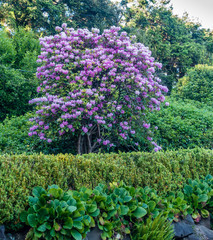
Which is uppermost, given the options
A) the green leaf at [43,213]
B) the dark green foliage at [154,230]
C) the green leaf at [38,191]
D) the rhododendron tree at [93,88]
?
the rhododendron tree at [93,88]

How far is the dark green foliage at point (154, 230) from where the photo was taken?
304 centimetres

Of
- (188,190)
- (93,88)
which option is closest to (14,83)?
(93,88)

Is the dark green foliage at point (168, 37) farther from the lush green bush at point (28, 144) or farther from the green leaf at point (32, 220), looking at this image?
the green leaf at point (32, 220)

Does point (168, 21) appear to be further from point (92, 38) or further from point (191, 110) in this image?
point (92, 38)

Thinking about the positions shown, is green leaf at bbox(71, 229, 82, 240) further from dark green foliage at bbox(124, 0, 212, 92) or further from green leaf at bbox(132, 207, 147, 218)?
dark green foliage at bbox(124, 0, 212, 92)

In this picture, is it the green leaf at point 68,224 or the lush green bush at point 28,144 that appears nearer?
the green leaf at point 68,224

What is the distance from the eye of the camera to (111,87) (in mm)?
5375

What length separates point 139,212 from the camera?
3117mm

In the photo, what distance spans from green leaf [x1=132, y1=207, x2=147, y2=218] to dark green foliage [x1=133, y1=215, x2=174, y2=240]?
0.35 ft

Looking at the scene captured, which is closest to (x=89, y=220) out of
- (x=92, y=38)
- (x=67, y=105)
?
(x=67, y=105)

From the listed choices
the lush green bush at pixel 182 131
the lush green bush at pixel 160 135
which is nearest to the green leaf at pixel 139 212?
the lush green bush at pixel 160 135

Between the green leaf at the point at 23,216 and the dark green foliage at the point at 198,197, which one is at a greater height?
the green leaf at the point at 23,216

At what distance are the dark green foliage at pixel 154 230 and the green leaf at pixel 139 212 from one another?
0.35 feet

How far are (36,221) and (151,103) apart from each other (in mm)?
4070
